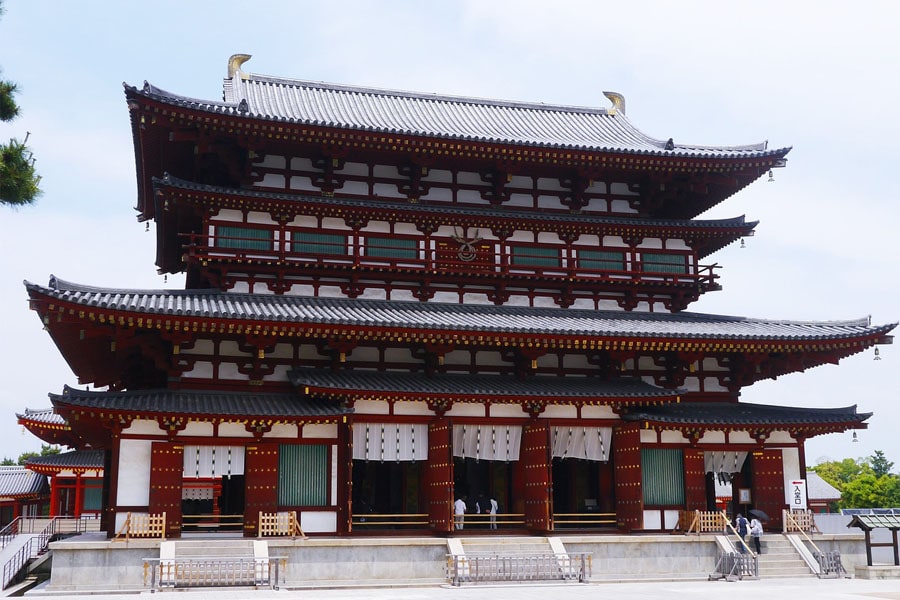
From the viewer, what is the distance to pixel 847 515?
47.8 meters

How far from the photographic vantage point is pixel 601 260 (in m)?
31.6

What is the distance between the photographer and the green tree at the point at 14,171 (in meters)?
15.9

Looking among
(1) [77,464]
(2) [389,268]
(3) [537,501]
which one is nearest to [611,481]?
(3) [537,501]

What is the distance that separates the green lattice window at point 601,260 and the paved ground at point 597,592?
11.2 meters

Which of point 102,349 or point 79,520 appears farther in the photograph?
point 79,520

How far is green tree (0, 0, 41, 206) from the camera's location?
15867mm

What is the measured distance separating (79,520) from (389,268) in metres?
22.9

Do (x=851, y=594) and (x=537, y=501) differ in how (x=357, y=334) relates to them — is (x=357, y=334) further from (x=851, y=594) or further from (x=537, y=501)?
(x=851, y=594)

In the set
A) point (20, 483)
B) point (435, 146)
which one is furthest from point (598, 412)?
point (20, 483)

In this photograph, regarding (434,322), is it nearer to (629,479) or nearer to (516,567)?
(516,567)

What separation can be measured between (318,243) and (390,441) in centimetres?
702

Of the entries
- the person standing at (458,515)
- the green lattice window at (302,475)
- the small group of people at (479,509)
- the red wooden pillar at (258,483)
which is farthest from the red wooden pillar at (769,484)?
the red wooden pillar at (258,483)

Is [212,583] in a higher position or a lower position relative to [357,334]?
lower

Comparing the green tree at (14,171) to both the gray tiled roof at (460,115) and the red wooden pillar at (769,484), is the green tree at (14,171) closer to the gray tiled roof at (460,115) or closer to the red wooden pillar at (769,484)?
the gray tiled roof at (460,115)
